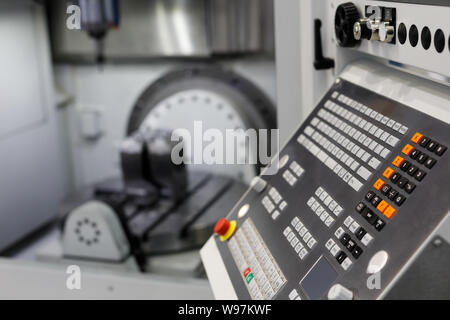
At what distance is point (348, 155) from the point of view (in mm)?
911

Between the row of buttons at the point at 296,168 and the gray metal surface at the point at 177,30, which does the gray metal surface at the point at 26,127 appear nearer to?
the gray metal surface at the point at 177,30

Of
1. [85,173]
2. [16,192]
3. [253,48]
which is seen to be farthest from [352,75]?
→ [85,173]

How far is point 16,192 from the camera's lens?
2.41 meters

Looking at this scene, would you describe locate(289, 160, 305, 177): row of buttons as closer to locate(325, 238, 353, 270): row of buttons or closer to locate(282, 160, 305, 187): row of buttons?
locate(282, 160, 305, 187): row of buttons

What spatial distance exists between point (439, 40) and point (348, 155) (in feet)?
0.74

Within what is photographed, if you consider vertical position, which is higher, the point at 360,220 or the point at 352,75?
the point at 352,75

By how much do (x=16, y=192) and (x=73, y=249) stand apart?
2.49 ft

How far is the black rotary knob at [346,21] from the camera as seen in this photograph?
3.34 feet

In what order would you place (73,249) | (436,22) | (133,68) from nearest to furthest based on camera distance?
1. (436,22)
2. (73,249)
3. (133,68)

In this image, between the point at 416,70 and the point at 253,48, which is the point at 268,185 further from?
the point at 253,48

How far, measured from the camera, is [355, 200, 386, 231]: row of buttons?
0.75m

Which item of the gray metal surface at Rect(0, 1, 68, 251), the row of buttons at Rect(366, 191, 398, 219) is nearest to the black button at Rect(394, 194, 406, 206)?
the row of buttons at Rect(366, 191, 398, 219)

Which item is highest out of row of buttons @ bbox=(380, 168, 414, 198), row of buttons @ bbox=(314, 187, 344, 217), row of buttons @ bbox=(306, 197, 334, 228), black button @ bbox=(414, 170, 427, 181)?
black button @ bbox=(414, 170, 427, 181)

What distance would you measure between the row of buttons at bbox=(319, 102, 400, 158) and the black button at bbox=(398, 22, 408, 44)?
0.44ft
